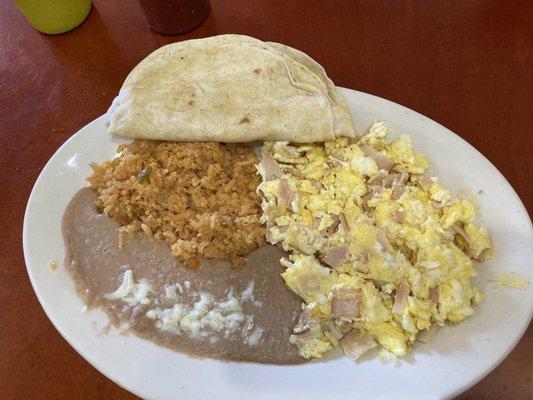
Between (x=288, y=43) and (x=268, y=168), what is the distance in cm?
91

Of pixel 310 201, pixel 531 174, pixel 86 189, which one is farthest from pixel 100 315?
pixel 531 174

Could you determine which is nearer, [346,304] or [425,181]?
[346,304]

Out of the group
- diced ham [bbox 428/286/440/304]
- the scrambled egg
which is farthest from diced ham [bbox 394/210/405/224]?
diced ham [bbox 428/286/440/304]

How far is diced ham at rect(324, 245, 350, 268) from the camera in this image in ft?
4.59

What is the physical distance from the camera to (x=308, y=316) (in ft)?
4.54

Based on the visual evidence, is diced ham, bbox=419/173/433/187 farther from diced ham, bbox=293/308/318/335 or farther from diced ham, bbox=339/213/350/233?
diced ham, bbox=293/308/318/335

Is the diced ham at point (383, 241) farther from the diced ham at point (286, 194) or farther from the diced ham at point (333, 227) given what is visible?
the diced ham at point (286, 194)

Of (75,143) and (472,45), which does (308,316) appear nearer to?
(75,143)

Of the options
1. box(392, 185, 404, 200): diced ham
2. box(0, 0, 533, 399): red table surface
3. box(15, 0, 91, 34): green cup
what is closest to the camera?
box(392, 185, 404, 200): diced ham

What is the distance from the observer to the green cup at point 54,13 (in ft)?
7.30

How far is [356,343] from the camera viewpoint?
136 cm

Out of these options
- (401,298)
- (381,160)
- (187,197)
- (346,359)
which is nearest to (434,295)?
(401,298)

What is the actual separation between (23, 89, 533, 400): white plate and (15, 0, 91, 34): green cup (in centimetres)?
123

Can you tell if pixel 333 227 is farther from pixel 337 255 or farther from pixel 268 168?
pixel 268 168
